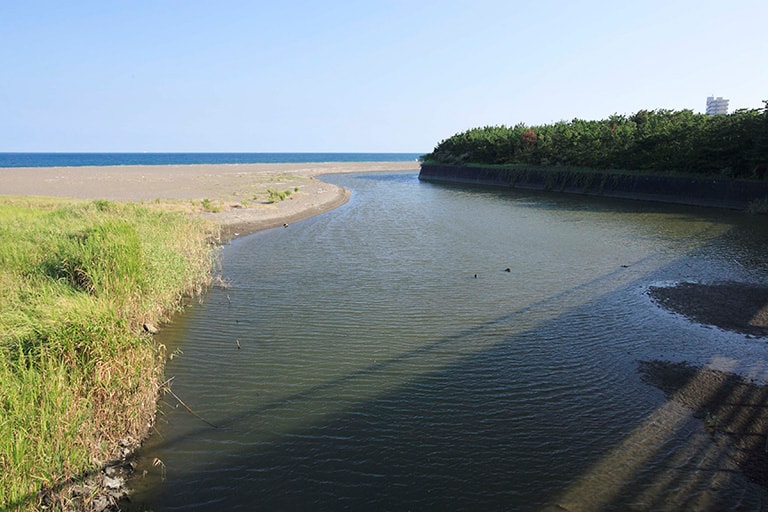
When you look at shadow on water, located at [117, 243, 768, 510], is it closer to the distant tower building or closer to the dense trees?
the dense trees

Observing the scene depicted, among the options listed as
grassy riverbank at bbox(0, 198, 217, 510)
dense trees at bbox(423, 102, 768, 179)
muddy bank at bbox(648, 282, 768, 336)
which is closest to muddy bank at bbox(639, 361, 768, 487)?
muddy bank at bbox(648, 282, 768, 336)

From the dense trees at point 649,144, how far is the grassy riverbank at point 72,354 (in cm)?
3666

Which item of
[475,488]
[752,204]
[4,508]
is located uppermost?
[752,204]

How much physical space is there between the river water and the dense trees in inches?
745

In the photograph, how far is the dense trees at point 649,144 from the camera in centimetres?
3475

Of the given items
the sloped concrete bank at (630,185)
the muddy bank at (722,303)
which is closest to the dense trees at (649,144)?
the sloped concrete bank at (630,185)

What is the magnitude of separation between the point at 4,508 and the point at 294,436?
3556 mm

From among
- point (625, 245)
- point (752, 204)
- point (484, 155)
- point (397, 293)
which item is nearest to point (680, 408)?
point (397, 293)

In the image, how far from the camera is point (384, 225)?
28.6 metres

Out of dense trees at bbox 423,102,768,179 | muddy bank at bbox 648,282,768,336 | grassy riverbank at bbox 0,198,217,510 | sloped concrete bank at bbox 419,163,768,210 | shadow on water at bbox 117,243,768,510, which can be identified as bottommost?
shadow on water at bbox 117,243,768,510

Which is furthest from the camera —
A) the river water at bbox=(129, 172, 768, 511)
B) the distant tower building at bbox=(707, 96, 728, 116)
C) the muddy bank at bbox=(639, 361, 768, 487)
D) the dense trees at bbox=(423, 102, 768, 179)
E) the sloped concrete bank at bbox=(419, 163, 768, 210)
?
the distant tower building at bbox=(707, 96, 728, 116)

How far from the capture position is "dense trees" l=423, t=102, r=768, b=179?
3475cm

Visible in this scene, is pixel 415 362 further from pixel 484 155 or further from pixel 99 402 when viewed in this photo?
pixel 484 155

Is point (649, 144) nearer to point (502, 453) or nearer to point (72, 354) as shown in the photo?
point (502, 453)
